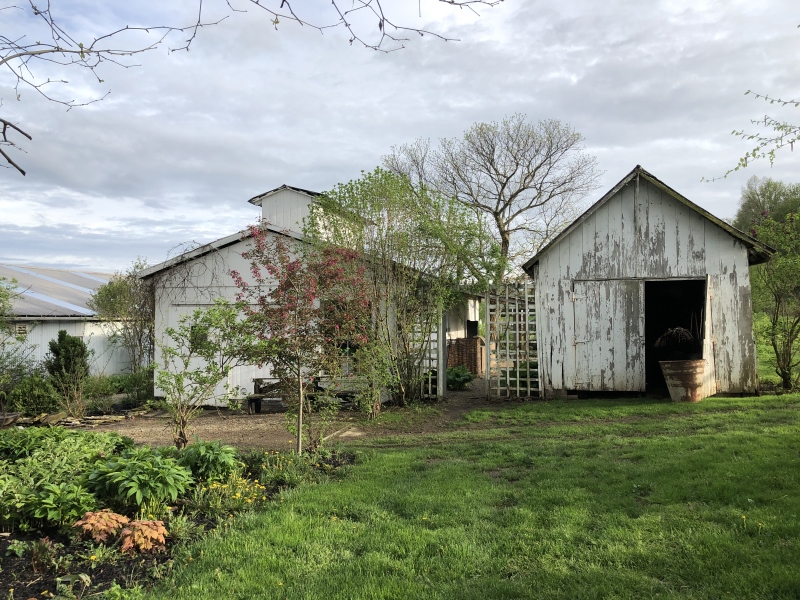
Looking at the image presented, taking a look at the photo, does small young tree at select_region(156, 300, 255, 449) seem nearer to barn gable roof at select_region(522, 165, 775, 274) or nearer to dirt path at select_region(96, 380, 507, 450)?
dirt path at select_region(96, 380, 507, 450)

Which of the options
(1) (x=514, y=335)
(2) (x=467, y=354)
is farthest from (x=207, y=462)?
(2) (x=467, y=354)

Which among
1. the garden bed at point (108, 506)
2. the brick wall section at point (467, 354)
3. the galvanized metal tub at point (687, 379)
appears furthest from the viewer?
the brick wall section at point (467, 354)

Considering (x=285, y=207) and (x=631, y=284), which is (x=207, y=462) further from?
(x=285, y=207)

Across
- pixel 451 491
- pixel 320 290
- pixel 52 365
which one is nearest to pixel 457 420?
pixel 320 290

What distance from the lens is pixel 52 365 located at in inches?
535

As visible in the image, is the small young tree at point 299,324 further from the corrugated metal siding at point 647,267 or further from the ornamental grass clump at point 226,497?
the corrugated metal siding at point 647,267

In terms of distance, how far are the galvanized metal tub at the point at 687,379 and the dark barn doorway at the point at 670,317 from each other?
3.01m

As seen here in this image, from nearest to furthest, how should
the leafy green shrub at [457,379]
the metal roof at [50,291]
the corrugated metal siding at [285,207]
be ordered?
Answer: the leafy green shrub at [457,379], the metal roof at [50,291], the corrugated metal siding at [285,207]

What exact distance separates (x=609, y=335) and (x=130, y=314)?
566 inches

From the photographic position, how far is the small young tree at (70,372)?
41.4ft

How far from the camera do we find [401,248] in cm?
1246

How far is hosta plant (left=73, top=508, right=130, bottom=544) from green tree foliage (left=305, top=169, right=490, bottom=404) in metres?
7.48

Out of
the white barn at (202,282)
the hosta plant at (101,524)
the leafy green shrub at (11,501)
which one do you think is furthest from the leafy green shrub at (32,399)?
the hosta plant at (101,524)

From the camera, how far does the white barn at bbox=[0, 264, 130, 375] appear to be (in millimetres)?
18047
